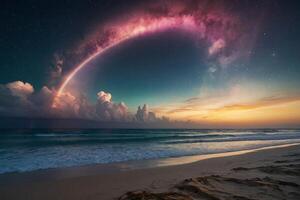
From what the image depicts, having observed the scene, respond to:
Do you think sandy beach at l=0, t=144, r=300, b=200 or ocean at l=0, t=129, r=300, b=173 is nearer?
sandy beach at l=0, t=144, r=300, b=200

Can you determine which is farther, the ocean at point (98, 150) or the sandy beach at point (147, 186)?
the ocean at point (98, 150)

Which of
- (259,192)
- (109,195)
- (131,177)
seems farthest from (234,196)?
(131,177)

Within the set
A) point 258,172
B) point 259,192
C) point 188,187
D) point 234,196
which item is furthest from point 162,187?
point 258,172

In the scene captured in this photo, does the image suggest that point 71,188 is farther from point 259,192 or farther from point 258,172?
point 258,172

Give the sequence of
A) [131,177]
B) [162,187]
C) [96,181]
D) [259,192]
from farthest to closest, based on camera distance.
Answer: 1. [131,177]
2. [96,181]
3. [162,187]
4. [259,192]

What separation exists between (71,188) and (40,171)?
329 cm

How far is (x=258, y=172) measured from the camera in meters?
6.69

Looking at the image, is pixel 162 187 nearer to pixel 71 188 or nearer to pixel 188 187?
pixel 188 187

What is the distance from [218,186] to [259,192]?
883mm

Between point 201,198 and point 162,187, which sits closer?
point 201,198

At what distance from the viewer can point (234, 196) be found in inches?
173

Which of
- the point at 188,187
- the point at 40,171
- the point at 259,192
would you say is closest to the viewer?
the point at 259,192

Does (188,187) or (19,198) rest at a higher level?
(188,187)

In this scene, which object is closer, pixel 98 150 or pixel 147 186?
pixel 147 186
